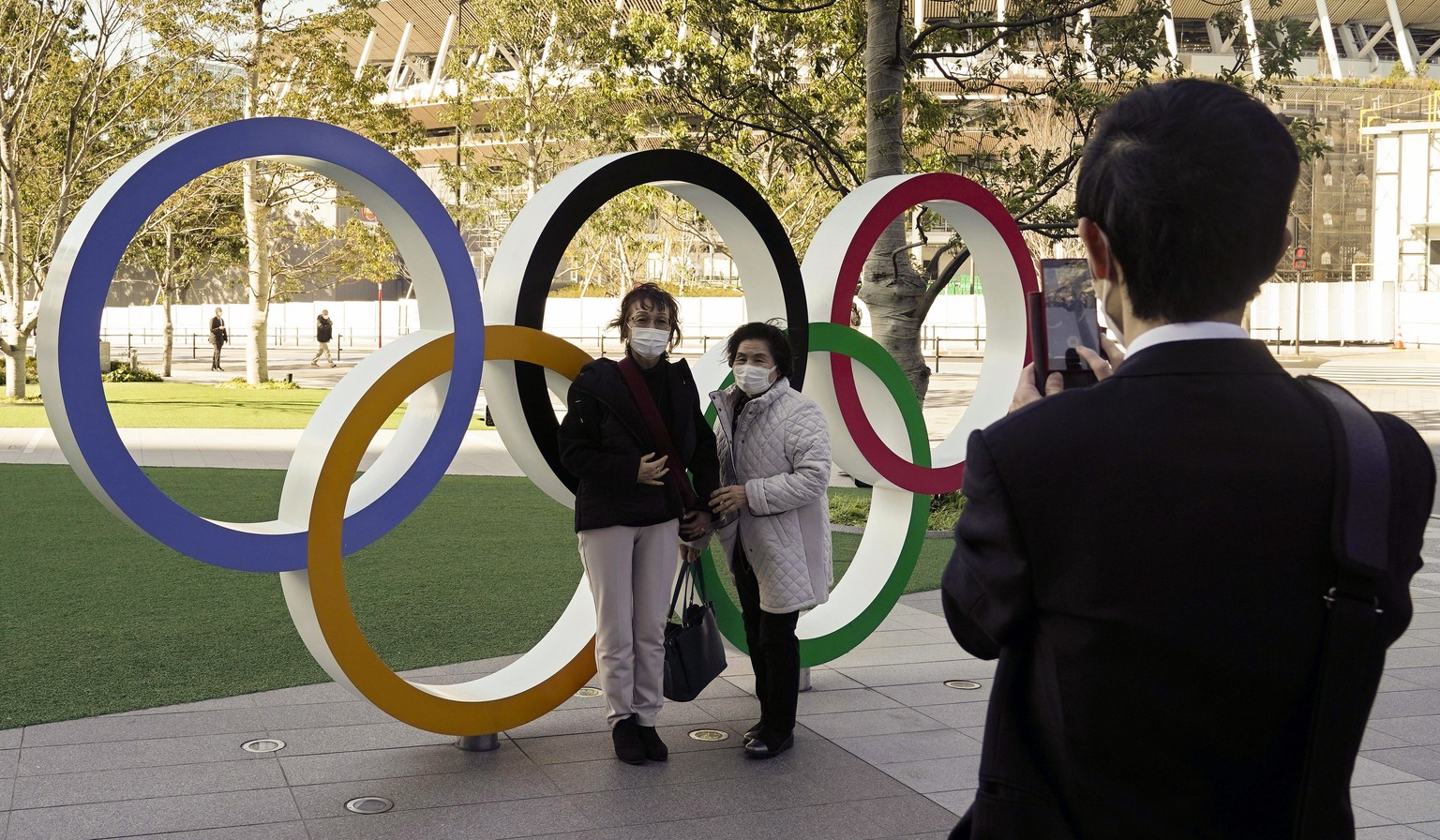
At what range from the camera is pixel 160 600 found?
7672 mm

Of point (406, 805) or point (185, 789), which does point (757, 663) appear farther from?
point (185, 789)

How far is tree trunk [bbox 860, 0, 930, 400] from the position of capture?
34.9ft

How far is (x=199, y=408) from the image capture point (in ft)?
68.1

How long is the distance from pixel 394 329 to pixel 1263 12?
38.1 m

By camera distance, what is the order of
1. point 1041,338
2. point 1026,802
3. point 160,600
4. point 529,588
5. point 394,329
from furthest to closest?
point 394,329 → point 529,588 → point 160,600 → point 1041,338 → point 1026,802

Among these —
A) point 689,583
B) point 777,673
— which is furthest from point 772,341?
point 777,673

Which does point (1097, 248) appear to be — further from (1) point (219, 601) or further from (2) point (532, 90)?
(2) point (532, 90)

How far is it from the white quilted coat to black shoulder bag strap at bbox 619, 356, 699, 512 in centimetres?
31

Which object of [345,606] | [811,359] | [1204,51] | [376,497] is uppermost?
[1204,51]

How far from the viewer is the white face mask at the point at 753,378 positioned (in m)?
5.25

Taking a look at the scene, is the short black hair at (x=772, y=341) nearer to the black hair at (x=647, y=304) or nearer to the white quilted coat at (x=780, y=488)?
the white quilted coat at (x=780, y=488)

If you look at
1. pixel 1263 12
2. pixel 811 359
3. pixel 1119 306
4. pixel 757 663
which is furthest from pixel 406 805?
pixel 1263 12

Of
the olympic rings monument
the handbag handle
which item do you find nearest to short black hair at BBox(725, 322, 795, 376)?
the olympic rings monument

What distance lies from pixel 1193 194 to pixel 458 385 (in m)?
3.86
